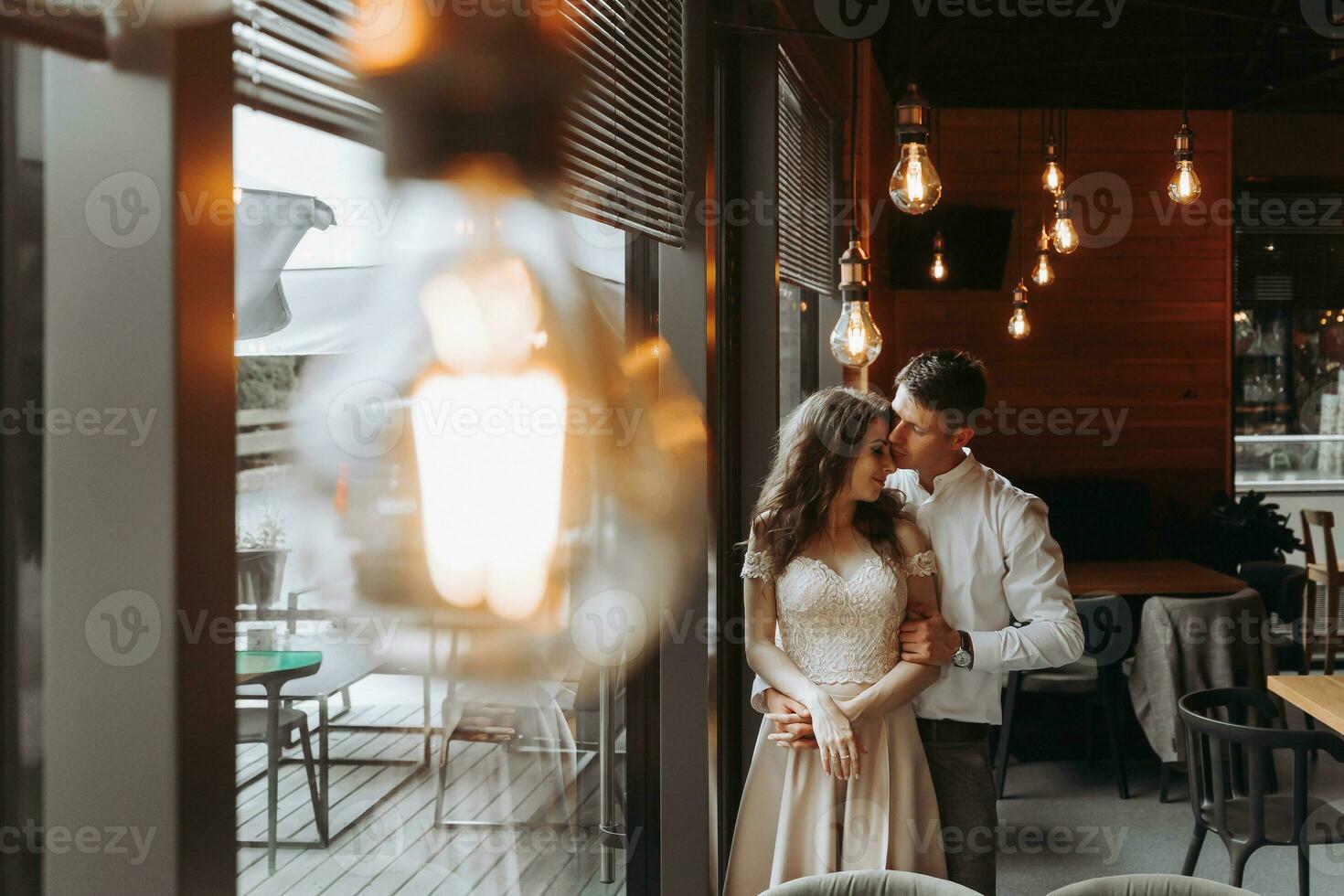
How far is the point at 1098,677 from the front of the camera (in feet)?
16.3

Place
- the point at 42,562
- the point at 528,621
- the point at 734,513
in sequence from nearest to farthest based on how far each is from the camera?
the point at 42,562 < the point at 528,621 < the point at 734,513

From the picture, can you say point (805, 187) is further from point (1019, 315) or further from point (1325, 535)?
point (1325, 535)

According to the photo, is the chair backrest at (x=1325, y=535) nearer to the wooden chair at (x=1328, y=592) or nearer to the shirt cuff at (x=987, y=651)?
the wooden chair at (x=1328, y=592)

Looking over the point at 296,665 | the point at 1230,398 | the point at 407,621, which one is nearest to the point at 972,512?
the point at 407,621

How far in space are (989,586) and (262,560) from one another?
162 centimetres

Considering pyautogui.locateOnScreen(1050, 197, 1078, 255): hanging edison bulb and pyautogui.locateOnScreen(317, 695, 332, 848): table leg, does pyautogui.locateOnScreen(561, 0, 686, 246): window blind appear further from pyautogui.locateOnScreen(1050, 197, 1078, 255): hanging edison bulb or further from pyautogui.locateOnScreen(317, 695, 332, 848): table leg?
pyautogui.locateOnScreen(1050, 197, 1078, 255): hanging edison bulb

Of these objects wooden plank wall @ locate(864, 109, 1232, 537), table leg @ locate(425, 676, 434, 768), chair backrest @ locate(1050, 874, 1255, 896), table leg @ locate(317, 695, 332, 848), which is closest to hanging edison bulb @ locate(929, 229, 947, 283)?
wooden plank wall @ locate(864, 109, 1232, 537)

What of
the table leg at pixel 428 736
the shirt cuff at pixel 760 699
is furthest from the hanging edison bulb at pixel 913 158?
the table leg at pixel 428 736

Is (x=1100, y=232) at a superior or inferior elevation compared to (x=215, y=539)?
superior

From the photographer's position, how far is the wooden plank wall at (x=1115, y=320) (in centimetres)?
744

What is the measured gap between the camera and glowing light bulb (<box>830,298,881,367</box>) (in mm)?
3135

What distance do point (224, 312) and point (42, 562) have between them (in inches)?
11.0

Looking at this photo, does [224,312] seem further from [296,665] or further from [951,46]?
[951,46]

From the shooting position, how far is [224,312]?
3.57 feet
